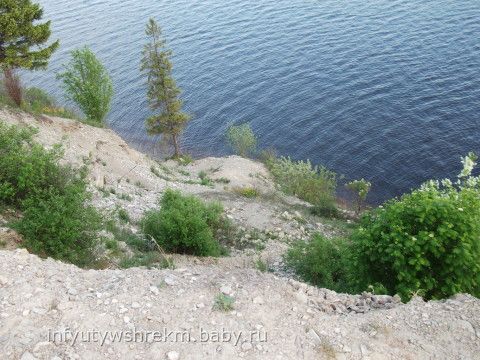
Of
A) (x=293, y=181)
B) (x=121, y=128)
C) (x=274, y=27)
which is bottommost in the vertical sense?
(x=293, y=181)

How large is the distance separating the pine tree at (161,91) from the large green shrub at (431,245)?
35045 mm

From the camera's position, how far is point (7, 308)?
12.8 metres

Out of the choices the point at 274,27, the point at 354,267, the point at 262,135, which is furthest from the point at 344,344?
the point at 274,27

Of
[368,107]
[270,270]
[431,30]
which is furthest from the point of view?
[431,30]

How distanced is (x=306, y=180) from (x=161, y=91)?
704 inches

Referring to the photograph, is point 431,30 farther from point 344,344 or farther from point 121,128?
point 344,344

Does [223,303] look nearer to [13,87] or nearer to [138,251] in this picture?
[138,251]

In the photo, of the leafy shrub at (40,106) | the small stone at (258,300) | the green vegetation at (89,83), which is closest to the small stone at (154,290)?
the small stone at (258,300)

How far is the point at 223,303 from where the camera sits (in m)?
13.6

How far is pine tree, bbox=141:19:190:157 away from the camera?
46.7 m

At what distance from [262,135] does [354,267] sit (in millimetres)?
35258

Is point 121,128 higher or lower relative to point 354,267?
lower

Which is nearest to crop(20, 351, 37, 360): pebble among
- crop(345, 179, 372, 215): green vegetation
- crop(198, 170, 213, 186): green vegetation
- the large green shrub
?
the large green shrub

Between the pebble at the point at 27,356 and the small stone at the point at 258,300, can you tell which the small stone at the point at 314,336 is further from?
the pebble at the point at 27,356
